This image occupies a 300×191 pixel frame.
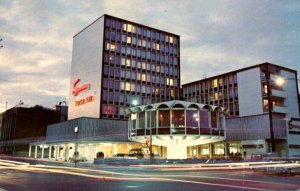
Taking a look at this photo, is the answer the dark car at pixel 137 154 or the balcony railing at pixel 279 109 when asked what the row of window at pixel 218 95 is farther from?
the dark car at pixel 137 154

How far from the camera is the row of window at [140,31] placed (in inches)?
3462

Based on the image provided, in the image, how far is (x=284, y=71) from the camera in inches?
3155

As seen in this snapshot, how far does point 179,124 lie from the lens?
172 ft

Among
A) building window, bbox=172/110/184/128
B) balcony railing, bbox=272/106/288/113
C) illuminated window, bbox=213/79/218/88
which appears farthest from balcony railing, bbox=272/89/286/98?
building window, bbox=172/110/184/128

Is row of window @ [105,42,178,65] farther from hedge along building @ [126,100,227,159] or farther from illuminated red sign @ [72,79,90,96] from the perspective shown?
hedge along building @ [126,100,227,159]

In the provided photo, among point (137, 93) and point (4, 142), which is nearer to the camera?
point (137, 93)

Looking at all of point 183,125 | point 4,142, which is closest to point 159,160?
point 183,125

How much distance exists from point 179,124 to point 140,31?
46.9 m

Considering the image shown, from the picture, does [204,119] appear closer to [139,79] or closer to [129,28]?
[139,79]

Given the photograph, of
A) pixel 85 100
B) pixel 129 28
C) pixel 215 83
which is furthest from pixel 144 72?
pixel 215 83

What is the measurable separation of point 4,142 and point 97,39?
67099 millimetres

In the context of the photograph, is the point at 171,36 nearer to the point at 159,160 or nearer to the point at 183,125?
the point at 183,125

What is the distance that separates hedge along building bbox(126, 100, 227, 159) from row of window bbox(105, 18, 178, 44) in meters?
38.4

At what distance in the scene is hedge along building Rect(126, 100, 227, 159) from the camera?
52469 mm
